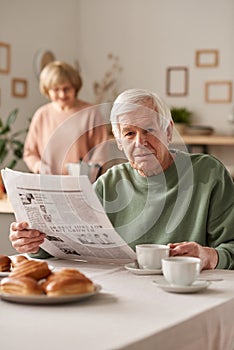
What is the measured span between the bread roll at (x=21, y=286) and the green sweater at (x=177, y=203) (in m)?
0.64

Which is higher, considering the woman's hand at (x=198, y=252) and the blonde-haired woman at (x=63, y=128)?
the blonde-haired woman at (x=63, y=128)

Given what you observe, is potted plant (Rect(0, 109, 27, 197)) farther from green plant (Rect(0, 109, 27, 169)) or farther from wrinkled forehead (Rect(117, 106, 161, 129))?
wrinkled forehead (Rect(117, 106, 161, 129))

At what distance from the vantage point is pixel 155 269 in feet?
5.53

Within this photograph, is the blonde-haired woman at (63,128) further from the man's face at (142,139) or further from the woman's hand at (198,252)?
the woman's hand at (198,252)

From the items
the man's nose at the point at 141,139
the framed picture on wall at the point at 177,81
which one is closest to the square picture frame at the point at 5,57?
the framed picture on wall at the point at 177,81

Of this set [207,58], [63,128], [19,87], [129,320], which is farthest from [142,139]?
[207,58]

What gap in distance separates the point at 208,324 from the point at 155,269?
1.25 ft

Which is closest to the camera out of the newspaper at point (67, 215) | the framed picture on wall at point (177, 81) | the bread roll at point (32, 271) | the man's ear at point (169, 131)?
the bread roll at point (32, 271)

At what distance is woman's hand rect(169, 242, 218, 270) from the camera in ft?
5.55

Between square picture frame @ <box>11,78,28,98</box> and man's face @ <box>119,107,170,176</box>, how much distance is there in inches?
151

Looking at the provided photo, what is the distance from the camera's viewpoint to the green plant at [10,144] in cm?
525

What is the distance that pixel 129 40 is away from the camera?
6301 millimetres

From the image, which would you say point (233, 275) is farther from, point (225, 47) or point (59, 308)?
point (225, 47)

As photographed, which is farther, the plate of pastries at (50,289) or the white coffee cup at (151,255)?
the white coffee cup at (151,255)
